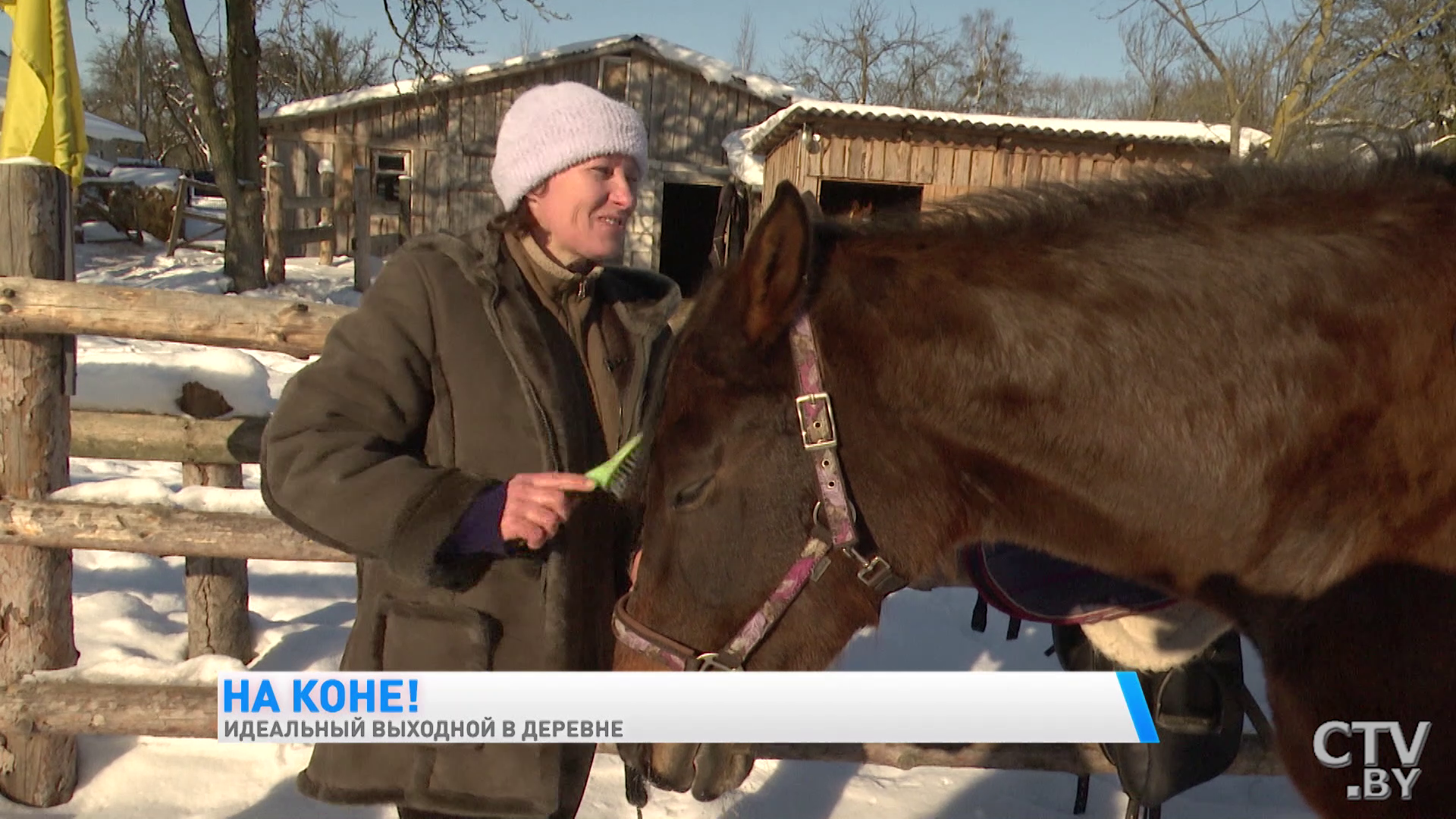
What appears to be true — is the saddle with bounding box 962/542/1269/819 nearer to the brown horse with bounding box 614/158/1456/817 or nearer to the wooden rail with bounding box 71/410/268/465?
the brown horse with bounding box 614/158/1456/817

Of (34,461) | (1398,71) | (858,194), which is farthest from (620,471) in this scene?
(1398,71)

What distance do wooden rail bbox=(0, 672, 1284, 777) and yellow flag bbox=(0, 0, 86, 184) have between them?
6.21 ft

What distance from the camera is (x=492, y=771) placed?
177 centimetres

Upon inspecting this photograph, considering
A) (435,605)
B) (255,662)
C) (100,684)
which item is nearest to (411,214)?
(255,662)

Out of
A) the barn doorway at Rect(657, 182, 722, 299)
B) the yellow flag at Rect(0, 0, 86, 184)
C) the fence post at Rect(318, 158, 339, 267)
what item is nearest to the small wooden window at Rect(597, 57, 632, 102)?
the barn doorway at Rect(657, 182, 722, 299)

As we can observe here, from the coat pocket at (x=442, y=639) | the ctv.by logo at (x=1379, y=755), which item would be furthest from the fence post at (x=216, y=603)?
the ctv.by logo at (x=1379, y=755)

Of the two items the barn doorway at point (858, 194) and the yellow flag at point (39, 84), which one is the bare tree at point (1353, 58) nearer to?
the barn doorway at point (858, 194)

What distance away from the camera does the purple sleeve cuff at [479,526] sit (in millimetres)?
1593

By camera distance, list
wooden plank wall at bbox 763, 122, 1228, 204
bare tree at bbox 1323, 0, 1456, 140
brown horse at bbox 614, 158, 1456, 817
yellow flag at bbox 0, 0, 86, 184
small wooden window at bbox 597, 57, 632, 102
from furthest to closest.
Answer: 1. small wooden window at bbox 597, 57, 632, 102
2. wooden plank wall at bbox 763, 122, 1228, 204
3. bare tree at bbox 1323, 0, 1456, 140
4. yellow flag at bbox 0, 0, 86, 184
5. brown horse at bbox 614, 158, 1456, 817

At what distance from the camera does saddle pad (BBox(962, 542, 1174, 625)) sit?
74.5 inches

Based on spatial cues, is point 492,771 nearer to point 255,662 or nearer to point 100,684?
point 100,684

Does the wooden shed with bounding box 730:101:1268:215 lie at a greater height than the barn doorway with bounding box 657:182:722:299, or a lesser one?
greater

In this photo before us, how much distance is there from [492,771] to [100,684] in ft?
5.25

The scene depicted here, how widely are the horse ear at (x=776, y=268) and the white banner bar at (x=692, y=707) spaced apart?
61 centimetres
